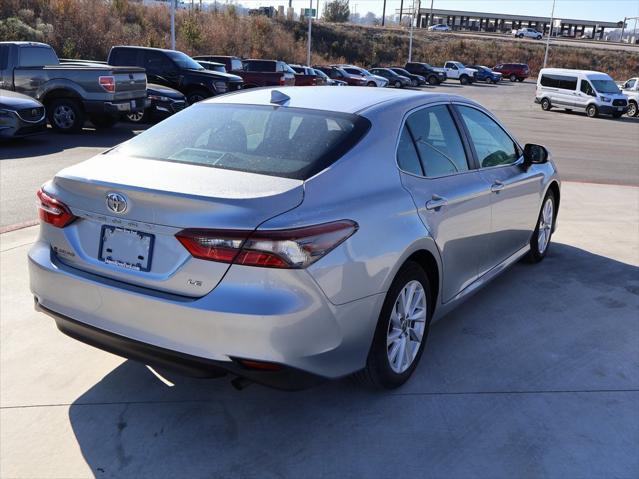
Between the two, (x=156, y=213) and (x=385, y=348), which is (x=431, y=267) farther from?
(x=156, y=213)

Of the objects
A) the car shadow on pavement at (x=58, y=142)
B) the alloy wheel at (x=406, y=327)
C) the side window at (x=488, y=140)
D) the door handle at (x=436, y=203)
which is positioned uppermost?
the side window at (x=488, y=140)

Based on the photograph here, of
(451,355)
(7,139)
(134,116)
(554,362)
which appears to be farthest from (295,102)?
(134,116)

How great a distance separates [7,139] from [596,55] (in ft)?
275

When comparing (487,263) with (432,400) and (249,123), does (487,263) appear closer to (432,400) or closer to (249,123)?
(432,400)

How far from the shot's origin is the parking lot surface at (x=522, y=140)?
870 centimetres

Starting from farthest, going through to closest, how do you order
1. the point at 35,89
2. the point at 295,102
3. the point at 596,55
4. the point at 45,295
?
1. the point at 596,55
2. the point at 35,89
3. the point at 295,102
4. the point at 45,295

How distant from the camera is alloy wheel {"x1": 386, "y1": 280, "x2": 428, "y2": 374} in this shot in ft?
11.9

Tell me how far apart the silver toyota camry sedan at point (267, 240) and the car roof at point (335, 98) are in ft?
0.07

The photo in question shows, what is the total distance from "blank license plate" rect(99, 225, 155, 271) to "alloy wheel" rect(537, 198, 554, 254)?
4.14 m

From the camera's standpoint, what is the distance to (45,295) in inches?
133

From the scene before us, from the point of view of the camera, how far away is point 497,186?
4.79m

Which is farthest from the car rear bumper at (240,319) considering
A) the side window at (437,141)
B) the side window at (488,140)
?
the side window at (488,140)

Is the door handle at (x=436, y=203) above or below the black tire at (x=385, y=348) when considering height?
above

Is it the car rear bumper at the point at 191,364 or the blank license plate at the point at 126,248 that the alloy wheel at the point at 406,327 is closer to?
the car rear bumper at the point at 191,364
